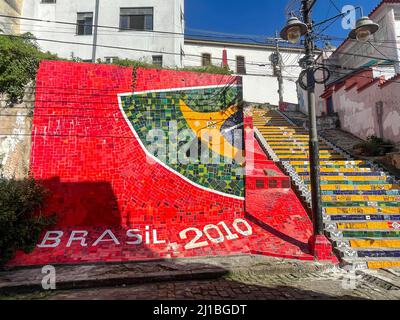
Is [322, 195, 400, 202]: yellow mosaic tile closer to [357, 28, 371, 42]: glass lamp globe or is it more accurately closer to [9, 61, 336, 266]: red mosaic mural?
[9, 61, 336, 266]: red mosaic mural

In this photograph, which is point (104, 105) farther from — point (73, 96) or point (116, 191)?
point (116, 191)

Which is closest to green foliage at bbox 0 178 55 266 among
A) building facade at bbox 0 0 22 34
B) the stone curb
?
the stone curb

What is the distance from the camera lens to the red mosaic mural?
769 cm

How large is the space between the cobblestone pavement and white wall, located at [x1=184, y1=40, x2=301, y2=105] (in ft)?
72.1

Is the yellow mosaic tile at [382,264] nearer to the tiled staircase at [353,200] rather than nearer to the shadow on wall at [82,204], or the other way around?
the tiled staircase at [353,200]

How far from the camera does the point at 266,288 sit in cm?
561

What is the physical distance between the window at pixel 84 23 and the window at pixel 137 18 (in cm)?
210

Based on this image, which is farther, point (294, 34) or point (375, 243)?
point (375, 243)

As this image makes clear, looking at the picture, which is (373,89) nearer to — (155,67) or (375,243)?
(375,243)

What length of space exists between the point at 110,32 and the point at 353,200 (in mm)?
16277

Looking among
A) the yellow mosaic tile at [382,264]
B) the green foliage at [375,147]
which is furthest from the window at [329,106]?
the yellow mosaic tile at [382,264]

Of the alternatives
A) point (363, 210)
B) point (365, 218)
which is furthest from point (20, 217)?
point (363, 210)

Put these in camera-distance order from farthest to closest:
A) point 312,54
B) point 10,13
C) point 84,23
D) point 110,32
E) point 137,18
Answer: point 84,23
point 137,18
point 110,32
point 10,13
point 312,54
